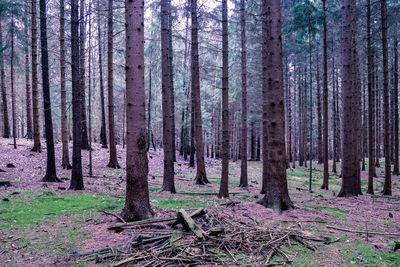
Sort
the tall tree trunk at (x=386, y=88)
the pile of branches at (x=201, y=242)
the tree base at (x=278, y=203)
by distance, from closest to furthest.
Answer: the pile of branches at (x=201, y=242), the tree base at (x=278, y=203), the tall tree trunk at (x=386, y=88)

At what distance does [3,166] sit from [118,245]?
1116cm

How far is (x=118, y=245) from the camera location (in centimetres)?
589

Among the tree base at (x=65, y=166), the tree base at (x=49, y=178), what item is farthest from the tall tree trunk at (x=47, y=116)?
the tree base at (x=65, y=166)

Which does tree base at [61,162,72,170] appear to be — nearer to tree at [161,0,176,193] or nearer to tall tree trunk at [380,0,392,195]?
tree at [161,0,176,193]

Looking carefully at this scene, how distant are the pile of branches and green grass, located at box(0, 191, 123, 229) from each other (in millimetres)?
2239

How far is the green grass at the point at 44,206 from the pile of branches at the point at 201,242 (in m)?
2.24

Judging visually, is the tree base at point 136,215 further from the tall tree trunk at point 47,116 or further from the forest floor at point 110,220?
the tall tree trunk at point 47,116

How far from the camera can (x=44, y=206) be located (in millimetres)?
9008

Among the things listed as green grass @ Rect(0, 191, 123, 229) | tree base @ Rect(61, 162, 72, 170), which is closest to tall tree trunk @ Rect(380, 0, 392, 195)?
green grass @ Rect(0, 191, 123, 229)

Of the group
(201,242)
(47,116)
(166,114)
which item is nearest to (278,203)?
(201,242)

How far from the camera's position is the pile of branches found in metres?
5.23

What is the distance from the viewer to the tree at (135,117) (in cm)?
705

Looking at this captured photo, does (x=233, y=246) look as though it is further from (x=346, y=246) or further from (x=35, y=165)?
(x=35, y=165)

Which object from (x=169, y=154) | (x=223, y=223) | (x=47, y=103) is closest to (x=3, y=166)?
(x=47, y=103)
